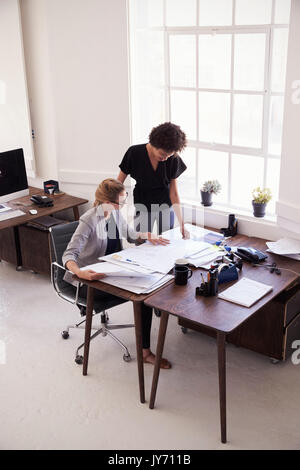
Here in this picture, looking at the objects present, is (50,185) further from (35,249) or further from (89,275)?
(89,275)

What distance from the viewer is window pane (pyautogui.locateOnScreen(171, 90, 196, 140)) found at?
479 cm

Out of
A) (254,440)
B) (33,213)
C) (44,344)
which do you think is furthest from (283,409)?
(33,213)

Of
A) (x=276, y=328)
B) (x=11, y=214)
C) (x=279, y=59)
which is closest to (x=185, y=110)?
(x=279, y=59)

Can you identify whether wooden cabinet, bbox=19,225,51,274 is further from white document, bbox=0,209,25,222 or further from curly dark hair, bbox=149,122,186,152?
curly dark hair, bbox=149,122,186,152

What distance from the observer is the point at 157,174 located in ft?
14.0

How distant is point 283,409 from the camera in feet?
11.5

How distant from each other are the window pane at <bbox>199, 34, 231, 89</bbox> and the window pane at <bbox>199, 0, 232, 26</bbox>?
0.10 meters

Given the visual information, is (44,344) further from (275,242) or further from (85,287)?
(275,242)

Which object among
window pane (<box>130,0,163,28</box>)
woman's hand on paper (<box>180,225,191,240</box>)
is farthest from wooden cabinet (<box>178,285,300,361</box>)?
window pane (<box>130,0,163,28</box>)

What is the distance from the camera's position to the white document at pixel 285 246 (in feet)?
12.9

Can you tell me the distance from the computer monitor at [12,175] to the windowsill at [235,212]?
1485 millimetres

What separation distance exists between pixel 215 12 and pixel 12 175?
2.22 m

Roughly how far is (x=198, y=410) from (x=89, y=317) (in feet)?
2.94

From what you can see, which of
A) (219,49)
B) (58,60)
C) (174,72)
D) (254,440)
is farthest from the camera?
(58,60)
